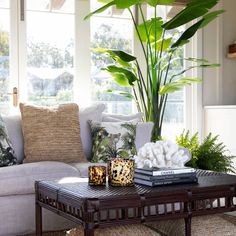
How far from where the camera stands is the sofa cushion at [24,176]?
120 inches

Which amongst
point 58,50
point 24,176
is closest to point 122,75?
point 58,50

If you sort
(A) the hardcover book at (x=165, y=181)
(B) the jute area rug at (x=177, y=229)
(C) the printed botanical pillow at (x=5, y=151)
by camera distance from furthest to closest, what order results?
(C) the printed botanical pillow at (x=5, y=151)
(A) the hardcover book at (x=165, y=181)
(B) the jute area rug at (x=177, y=229)

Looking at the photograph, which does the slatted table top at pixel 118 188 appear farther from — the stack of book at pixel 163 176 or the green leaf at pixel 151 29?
the green leaf at pixel 151 29

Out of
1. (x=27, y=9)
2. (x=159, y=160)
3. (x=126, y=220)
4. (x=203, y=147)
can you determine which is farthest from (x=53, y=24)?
(x=126, y=220)

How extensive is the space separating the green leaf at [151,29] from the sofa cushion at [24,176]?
71.9 inches

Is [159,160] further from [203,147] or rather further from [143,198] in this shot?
[203,147]

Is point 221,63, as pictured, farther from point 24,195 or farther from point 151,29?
point 24,195

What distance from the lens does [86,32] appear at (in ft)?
16.4

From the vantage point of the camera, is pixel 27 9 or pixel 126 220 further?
pixel 27 9

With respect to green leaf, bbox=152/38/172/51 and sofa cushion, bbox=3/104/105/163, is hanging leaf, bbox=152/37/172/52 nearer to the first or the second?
green leaf, bbox=152/38/172/51

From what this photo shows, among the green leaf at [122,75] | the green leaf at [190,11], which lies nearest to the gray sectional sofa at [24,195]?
the green leaf at [122,75]

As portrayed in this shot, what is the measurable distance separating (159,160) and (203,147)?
2.18 m

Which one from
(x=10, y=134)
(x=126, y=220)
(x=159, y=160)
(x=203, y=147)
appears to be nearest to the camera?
(x=126, y=220)

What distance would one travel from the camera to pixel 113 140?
369 centimetres
